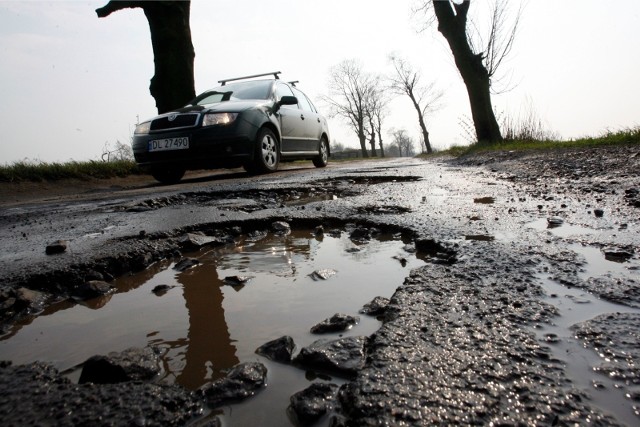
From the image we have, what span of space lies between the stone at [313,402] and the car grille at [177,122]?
5.05m

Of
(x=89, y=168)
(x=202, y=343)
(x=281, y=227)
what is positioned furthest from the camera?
(x=89, y=168)

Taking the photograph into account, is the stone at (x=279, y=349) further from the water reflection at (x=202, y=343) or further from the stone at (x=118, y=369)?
the stone at (x=118, y=369)

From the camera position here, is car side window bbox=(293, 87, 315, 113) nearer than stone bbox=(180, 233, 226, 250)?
No

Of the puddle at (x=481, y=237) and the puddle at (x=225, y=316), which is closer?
the puddle at (x=225, y=316)

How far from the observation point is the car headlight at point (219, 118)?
211 inches

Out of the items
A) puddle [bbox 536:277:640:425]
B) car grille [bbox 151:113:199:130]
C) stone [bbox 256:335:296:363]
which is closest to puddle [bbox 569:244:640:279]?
puddle [bbox 536:277:640:425]

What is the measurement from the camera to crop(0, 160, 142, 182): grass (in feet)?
22.4

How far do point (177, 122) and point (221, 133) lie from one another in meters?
0.65

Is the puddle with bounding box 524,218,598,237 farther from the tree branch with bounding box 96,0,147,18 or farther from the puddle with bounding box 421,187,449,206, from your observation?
the tree branch with bounding box 96,0,147,18

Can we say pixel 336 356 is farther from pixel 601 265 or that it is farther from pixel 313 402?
pixel 601 265

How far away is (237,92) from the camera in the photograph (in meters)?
6.32

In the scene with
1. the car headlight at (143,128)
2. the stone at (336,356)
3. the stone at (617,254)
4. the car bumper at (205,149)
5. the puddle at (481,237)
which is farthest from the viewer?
the car headlight at (143,128)

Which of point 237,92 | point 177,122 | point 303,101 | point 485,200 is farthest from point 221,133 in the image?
point 485,200

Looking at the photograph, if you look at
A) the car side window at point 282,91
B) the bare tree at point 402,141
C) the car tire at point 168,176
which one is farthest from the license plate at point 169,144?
the bare tree at point 402,141
